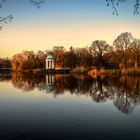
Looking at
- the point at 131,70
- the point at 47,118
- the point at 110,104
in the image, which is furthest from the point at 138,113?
the point at 131,70

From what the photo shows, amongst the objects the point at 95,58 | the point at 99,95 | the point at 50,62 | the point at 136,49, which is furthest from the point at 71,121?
the point at 50,62

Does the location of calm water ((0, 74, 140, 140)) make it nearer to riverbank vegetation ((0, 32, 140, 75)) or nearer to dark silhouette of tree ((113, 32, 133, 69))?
riverbank vegetation ((0, 32, 140, 75))

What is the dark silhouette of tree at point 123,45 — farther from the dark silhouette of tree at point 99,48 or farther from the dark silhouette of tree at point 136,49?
the dark silhouette of tree at point 99,48

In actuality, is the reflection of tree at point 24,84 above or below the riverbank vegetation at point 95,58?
below

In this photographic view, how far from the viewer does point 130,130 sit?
9.38 metres

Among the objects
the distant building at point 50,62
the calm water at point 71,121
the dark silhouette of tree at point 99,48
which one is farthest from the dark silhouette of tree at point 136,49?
the calm water at point 71,121

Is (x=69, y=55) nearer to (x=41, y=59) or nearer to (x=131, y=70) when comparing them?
(x=41, y=59)

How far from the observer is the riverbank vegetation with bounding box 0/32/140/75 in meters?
51.5

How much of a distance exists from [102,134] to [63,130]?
1365 millimetres

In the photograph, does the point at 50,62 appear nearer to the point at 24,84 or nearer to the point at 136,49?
the point at 136,49

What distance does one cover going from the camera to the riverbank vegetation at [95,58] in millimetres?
51500

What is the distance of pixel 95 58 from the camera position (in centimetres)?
6706

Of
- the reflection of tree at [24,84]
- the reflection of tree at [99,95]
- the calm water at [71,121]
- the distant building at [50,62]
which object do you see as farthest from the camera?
the distant building at [50,62]

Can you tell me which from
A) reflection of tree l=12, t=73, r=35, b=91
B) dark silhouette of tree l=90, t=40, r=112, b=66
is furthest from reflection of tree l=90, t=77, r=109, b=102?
dark silhouette of tree l=90, t=40, r=112, b=66
